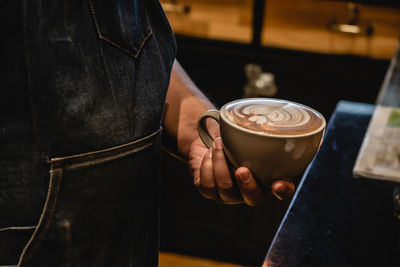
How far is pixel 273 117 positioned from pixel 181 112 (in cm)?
31

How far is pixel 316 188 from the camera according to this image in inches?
41.2

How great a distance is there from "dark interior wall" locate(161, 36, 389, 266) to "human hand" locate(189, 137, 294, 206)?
146cm

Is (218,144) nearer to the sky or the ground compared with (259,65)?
nearer to the sky

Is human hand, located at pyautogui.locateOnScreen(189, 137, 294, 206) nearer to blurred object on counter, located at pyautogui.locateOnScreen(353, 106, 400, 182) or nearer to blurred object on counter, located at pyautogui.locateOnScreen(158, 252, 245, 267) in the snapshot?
blurred object on counter, located at pyautogui.locateOnScreen(353, 106, 400, 182)

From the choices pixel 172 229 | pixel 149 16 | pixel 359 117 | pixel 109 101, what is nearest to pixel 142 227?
pixel 109 101

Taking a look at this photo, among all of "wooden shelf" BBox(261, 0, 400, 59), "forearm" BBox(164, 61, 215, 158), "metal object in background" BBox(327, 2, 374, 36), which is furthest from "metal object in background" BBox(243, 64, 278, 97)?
"forearm" BBox(164, 61, 215, 158)

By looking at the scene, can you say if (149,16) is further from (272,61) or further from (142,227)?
(272,61)

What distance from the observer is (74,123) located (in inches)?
28.5

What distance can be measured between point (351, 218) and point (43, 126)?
64cm

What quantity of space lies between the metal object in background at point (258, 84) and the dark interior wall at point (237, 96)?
68 mm

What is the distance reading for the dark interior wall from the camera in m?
2.36

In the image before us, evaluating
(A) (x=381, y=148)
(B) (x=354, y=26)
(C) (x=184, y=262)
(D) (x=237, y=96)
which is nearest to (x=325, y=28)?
(B) (x=354, y=26)

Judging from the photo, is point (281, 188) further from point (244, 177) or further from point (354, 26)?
point (354, 26)

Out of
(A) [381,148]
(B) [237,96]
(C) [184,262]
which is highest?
(A) [381,148]
